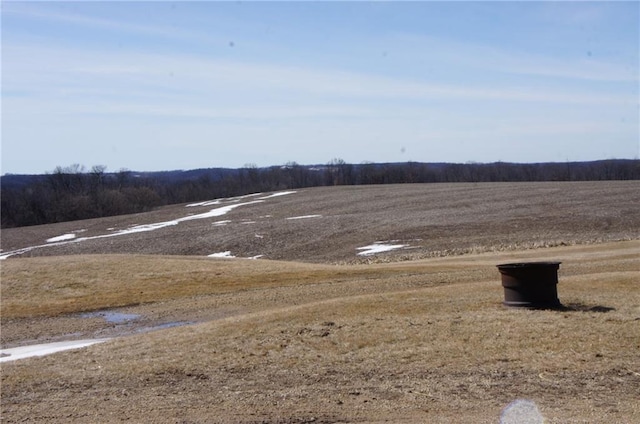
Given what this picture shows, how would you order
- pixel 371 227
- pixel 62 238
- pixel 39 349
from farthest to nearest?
pixel 62 238, pixel 371 227, pixel 39 349

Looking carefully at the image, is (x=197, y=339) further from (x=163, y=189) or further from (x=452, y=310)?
(x=163, y=189)

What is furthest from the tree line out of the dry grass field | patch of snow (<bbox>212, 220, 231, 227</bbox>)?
the dry grass field

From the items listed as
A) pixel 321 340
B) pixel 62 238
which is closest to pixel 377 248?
pixel 321 340

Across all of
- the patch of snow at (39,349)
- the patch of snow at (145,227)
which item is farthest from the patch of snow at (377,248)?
the patch of snow at (145,227)

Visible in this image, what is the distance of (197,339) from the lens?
14.6 meters

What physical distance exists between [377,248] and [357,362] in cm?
2621

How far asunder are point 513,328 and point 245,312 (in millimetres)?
7862

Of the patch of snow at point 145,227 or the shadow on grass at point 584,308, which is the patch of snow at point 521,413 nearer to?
the shadow on grass at point 584,308

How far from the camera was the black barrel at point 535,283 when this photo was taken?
1473cm

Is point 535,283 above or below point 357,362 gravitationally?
above

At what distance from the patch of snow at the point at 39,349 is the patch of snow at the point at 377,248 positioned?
21064mm

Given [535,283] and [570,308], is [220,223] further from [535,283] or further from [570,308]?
[570,308]

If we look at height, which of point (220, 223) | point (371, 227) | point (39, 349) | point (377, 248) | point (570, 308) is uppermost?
point (570, 308)

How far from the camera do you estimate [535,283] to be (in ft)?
48.4
